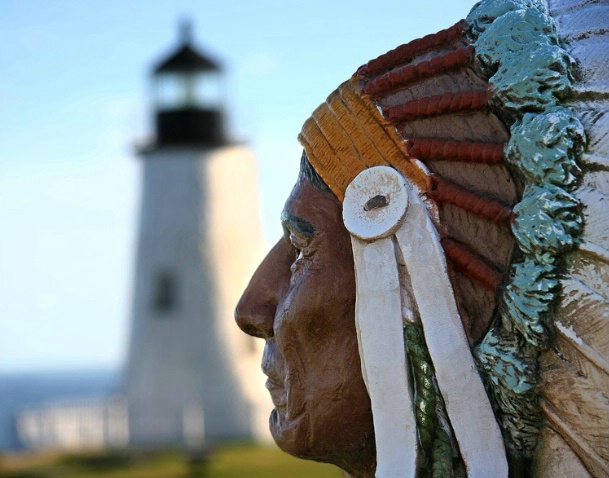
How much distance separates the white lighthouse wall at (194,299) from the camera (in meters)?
26.7

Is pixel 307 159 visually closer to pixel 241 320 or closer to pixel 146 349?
pixel 241 320

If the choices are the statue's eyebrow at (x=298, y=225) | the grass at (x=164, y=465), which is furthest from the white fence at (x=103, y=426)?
the statue's eyebrow at (x=298, y=225)

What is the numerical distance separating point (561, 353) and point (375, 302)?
357 mm

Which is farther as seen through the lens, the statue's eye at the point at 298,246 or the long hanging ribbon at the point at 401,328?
the statue's eye at the point at 298,246

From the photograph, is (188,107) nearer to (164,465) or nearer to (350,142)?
(164,465)

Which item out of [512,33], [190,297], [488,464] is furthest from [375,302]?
[190,297]

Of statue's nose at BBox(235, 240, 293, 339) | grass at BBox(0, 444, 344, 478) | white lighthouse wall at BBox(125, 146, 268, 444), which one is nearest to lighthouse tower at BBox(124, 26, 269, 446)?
white lighthouse wall at BBox(125, 146, 268, 444)

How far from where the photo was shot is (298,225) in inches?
101

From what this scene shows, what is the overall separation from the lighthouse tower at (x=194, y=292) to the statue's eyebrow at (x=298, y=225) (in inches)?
944

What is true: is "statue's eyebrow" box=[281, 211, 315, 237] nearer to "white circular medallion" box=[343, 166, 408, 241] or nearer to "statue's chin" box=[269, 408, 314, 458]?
"white circular medallion" box=[343, 166, 408, 241]

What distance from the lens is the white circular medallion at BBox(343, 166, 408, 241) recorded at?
2.37 m

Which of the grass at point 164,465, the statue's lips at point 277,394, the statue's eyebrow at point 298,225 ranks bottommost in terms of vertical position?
the grass at point 164,465

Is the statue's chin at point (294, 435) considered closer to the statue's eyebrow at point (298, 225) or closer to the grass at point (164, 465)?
the statue's eyebrow at point (298, 225)

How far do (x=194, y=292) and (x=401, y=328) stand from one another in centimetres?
2472
